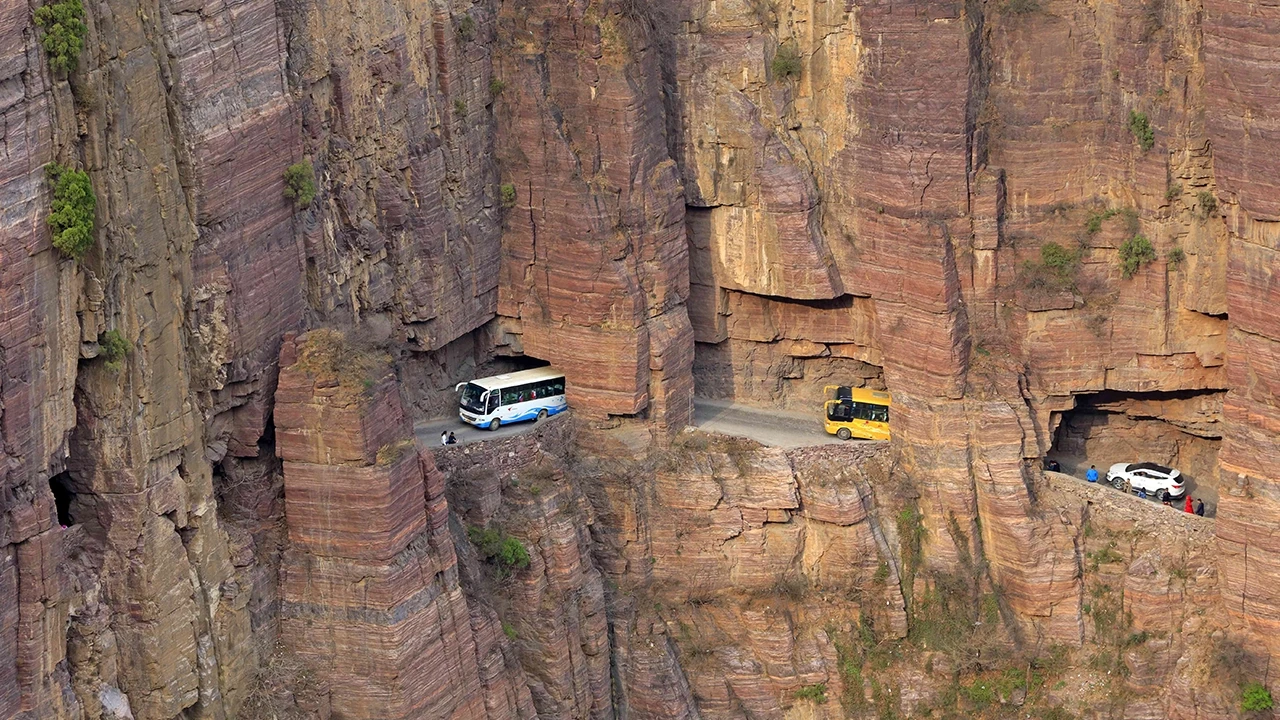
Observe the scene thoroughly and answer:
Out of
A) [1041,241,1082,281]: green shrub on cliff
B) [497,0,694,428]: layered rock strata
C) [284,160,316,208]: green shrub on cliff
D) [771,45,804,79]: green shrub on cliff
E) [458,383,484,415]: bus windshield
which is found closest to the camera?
[284,160,316,208]: green shrub on cliff

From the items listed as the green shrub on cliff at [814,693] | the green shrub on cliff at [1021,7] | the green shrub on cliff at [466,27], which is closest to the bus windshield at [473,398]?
the green shrub on cliff at [466,27]

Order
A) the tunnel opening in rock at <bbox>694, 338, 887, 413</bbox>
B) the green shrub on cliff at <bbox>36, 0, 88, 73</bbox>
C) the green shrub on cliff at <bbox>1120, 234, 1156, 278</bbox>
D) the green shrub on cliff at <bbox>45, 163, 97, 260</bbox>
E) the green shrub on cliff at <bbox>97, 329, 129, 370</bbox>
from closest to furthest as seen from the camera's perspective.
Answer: the green shrub on cliff at <bbox>36, 0, 88, 73</bbox>
the green shrub on cliff at <bbox>45, 163, 97, 260</bbox>
the green shrub on cliff at <bbox>97, 329, 129, 370</bbox>
the green shrub on cliff at <bbox>1120, 234, 1156, 278</bbox>
the tunnel opening in rock at <bbox>694, 338, 887, 413</bbox>

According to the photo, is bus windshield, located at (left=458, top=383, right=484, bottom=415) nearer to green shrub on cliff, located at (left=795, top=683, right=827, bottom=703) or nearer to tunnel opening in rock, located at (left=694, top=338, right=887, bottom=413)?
tunnel opening in rock, located at (left=694, top=338, right=887, bottom=413)

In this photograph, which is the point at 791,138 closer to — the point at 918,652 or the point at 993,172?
the point at 993,172

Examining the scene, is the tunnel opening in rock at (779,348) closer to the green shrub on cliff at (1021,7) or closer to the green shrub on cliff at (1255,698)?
the green shrub on cliff at (1021,7)

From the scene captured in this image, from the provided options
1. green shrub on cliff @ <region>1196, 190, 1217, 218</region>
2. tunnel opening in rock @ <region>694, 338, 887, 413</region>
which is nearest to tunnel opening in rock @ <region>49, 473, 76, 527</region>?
tunnel opening in rock @ <region>694, 338, 887, 413</region>

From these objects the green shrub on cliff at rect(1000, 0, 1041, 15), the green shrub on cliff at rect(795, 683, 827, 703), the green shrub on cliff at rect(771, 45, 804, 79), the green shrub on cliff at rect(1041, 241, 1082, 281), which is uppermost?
the green shrub on cliff at rect(1000, 0, 1041, 15)
